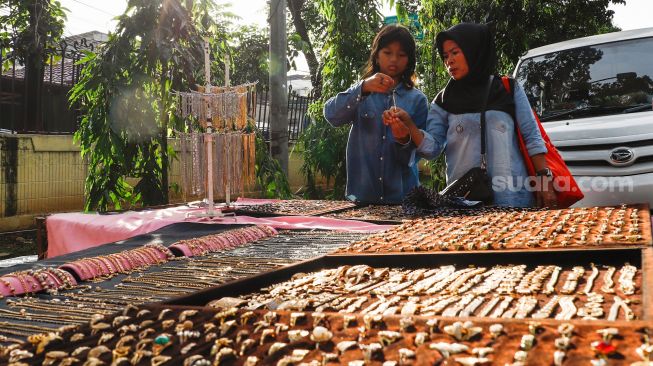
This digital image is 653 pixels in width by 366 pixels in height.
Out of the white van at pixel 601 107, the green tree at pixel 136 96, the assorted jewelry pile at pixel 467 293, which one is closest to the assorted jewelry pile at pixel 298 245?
the assorted jewelry pile at pixel 467 293

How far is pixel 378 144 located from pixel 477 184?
666 millimetres

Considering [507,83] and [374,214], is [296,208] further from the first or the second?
[507,83]

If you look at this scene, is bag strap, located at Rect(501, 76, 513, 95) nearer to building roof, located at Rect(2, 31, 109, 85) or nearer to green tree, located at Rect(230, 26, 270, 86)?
building roof, located at Rect(2, 31, 109, 85)

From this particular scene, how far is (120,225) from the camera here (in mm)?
2740

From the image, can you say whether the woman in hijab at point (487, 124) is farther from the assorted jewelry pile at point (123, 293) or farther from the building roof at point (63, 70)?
the building roof at point (63, 70)

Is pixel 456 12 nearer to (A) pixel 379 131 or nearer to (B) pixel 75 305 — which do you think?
(A) pixel 379 131

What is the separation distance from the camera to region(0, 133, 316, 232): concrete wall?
6895 mm

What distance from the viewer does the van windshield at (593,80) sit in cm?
458

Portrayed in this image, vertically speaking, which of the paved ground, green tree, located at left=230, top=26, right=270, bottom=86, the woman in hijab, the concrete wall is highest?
green tree, located at left=230, top=26, right=270, bottom=86

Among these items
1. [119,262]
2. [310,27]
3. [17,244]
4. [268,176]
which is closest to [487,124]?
[119,262]

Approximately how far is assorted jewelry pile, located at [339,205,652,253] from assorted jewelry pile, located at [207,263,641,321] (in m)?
0.13

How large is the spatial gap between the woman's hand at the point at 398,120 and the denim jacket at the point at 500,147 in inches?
4.3

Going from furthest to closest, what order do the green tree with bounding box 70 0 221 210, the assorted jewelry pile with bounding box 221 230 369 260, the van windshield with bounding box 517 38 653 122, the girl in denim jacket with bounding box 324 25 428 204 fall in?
the green tree with bounding box 70 0 221 210
the van windshield with bounding box 517 38 653 122
the girl in denim jacket with bounding box 324 25 428 204
the assorted jewelry pile with bounding box 221 230 369 260

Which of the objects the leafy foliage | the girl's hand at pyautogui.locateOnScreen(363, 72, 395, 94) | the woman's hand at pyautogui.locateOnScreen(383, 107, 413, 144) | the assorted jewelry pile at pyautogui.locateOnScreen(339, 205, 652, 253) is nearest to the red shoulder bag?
the assorted jewelry pile at pyautogui.locateOnScreen(339, 205, 652, 253)
